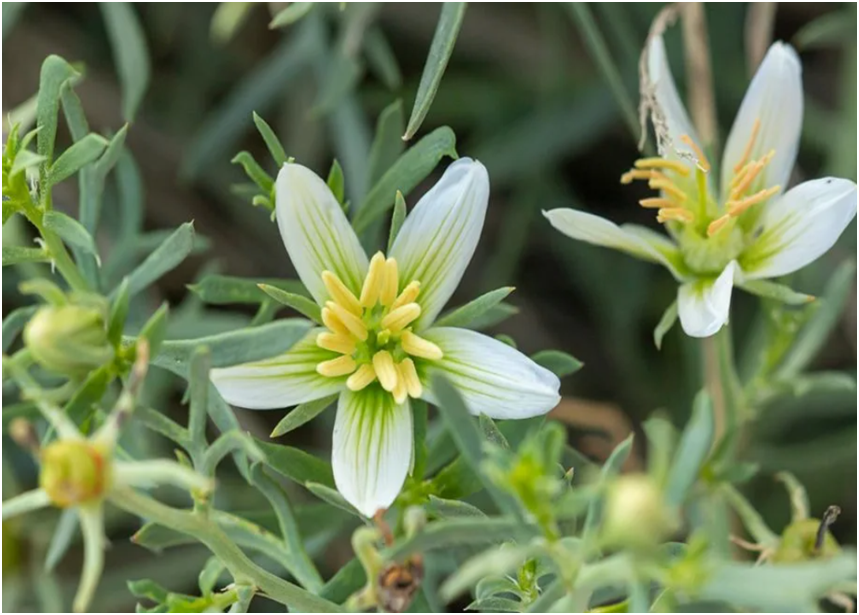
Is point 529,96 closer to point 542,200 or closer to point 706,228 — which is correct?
point 542,200

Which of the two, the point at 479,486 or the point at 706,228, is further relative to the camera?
the point at 706,228

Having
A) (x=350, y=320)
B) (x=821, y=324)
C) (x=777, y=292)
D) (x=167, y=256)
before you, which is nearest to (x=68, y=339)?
(x=167, y=256)

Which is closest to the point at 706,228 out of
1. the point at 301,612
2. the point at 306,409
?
the point at 306,409

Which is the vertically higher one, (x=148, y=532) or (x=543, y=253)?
(x=543, y=253)

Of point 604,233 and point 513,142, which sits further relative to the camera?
point 513,142

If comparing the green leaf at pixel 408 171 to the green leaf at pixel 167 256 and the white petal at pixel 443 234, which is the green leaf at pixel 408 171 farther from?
the green leaf at pixel 167 256

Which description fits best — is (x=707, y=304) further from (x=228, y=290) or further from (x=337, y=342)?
(x=228, y=290)

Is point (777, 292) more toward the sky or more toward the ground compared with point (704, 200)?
more toward the ground
